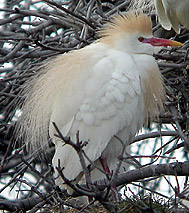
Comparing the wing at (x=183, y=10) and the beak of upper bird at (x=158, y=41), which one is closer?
the beak of upper bird at (x=158, y=41)

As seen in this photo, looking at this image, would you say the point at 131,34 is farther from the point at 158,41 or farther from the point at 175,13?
the point at 175,13

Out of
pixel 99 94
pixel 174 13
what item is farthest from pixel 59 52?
pixel 174 13

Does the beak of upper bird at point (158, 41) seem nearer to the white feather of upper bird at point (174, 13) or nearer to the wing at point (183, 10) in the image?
the white feather of upper bird at point (174, 13)

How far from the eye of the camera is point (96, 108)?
307 centimetres

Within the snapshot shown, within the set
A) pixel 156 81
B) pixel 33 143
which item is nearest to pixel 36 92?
pixel 33 143

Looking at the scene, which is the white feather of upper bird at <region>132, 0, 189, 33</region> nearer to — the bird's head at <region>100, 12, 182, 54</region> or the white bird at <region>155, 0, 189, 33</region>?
the white bird at <region>155, 0, 189, 33</region>

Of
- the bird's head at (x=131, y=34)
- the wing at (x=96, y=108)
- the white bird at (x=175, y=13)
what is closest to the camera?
the wing at (x=96, y=108)

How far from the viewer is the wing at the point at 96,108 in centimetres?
306

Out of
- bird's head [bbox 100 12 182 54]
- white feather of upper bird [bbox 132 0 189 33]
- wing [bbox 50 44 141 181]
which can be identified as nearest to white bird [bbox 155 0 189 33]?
white feather of upper bird [bbox 132 0 189 33]

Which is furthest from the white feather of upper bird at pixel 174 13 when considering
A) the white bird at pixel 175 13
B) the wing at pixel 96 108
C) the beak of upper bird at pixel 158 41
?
the wing at pixel 96 108

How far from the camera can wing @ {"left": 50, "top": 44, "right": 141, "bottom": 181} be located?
306cm

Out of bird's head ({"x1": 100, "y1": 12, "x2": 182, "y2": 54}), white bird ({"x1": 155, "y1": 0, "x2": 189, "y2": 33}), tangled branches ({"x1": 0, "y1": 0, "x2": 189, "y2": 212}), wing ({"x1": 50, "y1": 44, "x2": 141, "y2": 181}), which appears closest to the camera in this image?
tangled branches ({"x1": 0, "y1": 0, "x2": 189, "y2": 212})

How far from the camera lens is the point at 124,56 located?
3178mm

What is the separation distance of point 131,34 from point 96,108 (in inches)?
23.1
